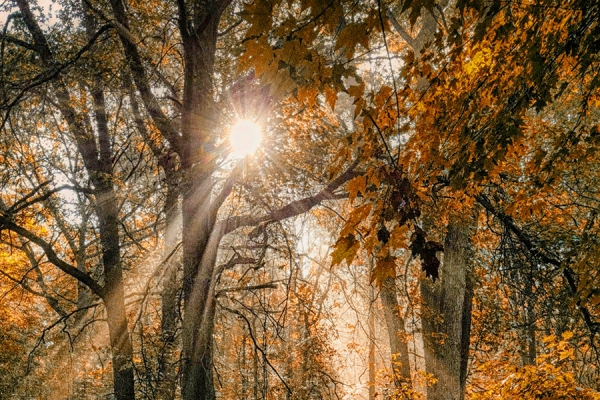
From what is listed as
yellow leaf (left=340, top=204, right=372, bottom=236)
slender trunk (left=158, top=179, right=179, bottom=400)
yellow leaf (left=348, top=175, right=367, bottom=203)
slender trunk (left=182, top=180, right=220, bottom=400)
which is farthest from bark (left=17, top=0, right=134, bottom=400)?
yellow leaf (left=340, top=204, right=372, bottom=236)

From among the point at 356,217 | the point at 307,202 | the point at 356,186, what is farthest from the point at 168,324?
the point at 356,217

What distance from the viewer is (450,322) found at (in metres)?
5.95

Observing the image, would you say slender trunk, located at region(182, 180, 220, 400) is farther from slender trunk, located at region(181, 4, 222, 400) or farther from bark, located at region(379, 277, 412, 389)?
bark, located at region(379, 277, 412, 389)

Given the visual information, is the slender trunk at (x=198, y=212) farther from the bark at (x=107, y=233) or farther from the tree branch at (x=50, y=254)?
the tree branch at (x=50, y=254)

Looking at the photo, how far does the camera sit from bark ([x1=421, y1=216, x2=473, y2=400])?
5801 mm

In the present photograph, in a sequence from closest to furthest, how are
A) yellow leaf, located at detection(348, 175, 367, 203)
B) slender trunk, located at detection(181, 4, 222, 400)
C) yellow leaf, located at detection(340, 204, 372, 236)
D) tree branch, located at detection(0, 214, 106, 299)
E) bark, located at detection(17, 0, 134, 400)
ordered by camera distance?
yellow leaf, located at detection(340, 204, 372, 236), yellow leaf, located at detection(348, 175, 367, 203), slender trunk, located at detection(181, 4, 222, 400), tree branch, located at detection(0, 214, 106, 299), bark, located at detection(17, 0, 134, 400)

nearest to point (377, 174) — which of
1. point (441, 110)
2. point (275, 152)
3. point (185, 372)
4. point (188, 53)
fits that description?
point (441, 110)

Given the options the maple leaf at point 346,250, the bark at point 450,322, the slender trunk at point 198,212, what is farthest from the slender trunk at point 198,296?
the maple leaf at point 346,250

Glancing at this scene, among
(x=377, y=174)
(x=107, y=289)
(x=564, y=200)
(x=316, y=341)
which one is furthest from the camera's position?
(x=316, y=341)

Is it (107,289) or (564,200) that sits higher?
(564,200)

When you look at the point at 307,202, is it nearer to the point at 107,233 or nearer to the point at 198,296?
the point at 198,296

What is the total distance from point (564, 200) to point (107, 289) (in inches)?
312

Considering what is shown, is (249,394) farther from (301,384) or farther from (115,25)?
(115,25)

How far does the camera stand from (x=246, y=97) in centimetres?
480
